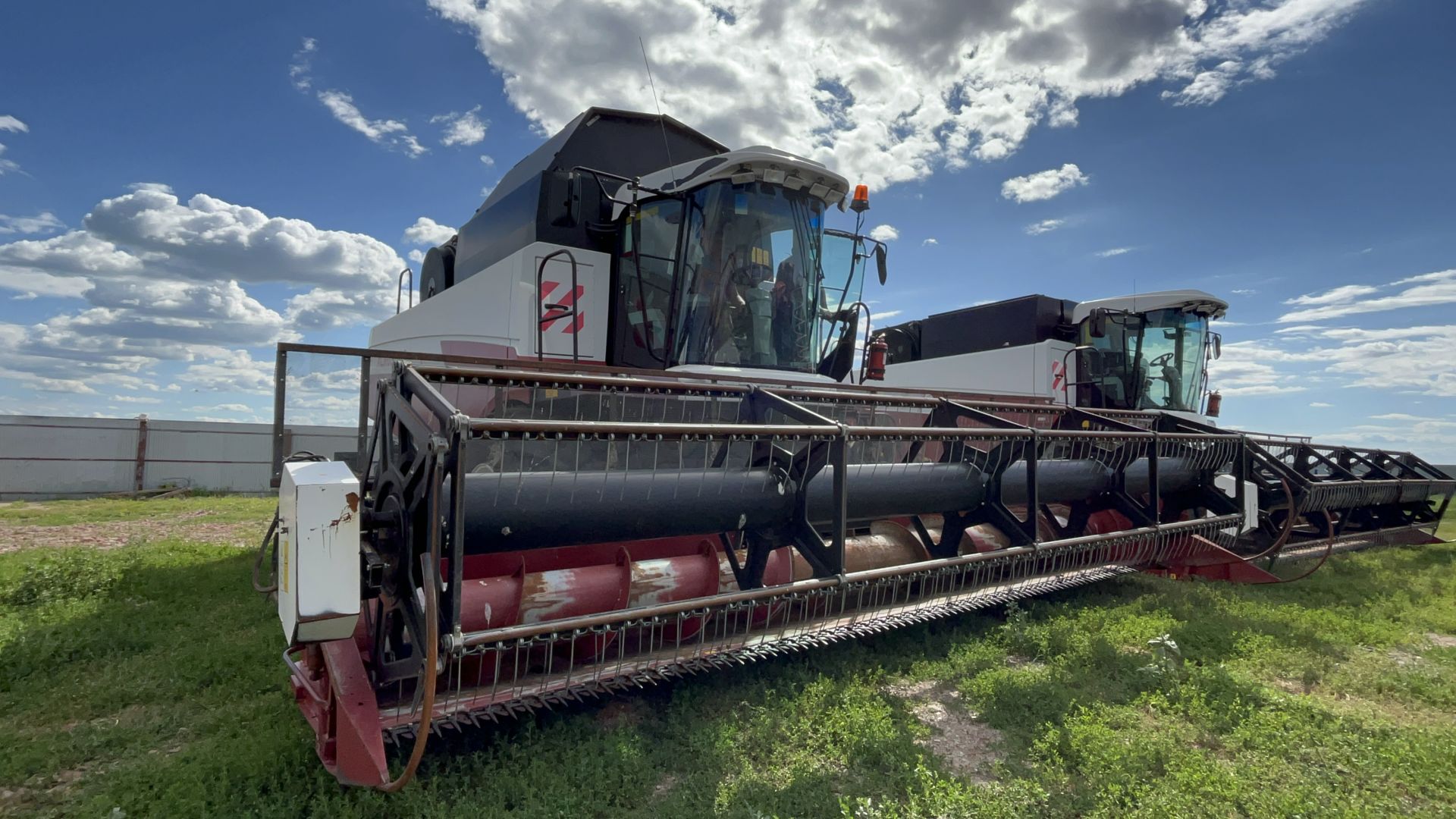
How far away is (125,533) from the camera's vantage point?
8.41 m

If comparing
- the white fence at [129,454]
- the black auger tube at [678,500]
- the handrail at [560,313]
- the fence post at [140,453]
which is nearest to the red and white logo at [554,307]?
the handrail at [560,313]

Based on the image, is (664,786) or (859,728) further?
(859,728)

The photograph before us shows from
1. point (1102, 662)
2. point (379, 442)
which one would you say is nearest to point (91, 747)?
point (379, 442)

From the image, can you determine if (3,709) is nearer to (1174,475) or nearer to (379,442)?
(379,442)

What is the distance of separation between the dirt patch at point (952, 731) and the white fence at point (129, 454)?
1365 centimetres

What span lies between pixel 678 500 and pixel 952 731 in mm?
1320

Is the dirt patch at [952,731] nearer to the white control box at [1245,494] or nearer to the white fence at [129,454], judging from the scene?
the white control box at [1245,494]

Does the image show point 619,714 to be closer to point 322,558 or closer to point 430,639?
point 430,639

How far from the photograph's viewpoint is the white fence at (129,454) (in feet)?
48.1

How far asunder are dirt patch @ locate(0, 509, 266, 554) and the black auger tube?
5.98 metres

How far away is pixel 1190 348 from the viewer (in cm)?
915

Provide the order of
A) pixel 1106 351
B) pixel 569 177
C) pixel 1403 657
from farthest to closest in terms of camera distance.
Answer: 1. pixel 1106 351
2. pixel 569 177
3. pixel 1403 657

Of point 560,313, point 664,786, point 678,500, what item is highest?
point 560,313

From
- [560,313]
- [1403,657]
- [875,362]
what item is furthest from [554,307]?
[1403,657]
